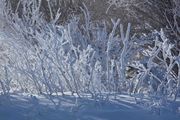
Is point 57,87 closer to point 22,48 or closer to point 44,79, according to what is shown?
point 44,79

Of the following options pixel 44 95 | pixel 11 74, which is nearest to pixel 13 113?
pixel 44 95

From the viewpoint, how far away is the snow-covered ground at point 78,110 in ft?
12.8

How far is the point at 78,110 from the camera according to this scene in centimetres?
400

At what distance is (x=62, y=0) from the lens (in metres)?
13.1

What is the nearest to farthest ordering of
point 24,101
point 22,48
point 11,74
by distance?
point 24,101, point 11,74, point 22,48

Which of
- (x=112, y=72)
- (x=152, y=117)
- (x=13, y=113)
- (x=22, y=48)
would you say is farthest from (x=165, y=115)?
(x=22, y=48)

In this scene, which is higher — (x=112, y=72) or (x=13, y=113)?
(x=112, y=72)

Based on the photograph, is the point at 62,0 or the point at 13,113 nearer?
the point at 13,113

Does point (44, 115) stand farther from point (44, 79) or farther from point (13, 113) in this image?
point (44, 79)

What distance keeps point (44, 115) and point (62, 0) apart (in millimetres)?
9386

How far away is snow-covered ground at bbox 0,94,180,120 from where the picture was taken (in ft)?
12.8

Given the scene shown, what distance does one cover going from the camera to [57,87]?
18.0 ft

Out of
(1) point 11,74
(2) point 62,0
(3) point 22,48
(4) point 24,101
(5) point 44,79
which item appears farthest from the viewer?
(2) point 62,0

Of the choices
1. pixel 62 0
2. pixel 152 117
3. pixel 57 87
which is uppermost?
pixel 62 0
